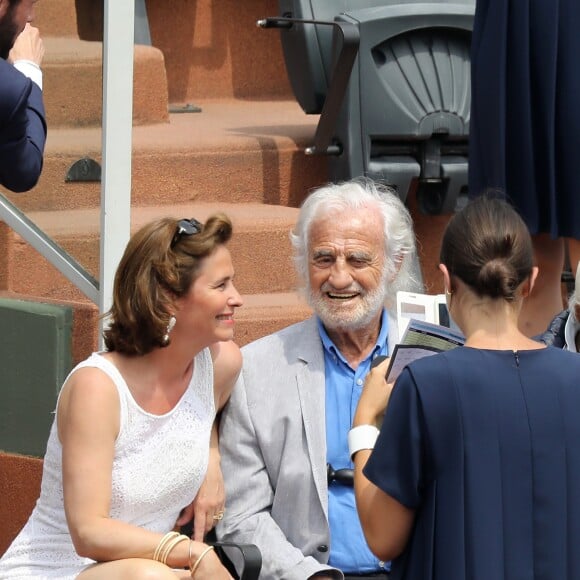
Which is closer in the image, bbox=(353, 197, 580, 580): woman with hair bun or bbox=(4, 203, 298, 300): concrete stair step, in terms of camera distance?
bbox=(353, 197, 580, 580): woman with hair bun

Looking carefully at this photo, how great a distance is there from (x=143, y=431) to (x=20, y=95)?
85 centimetres

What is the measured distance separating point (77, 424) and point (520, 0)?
202cm

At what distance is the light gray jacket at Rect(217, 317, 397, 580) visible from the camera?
332cm

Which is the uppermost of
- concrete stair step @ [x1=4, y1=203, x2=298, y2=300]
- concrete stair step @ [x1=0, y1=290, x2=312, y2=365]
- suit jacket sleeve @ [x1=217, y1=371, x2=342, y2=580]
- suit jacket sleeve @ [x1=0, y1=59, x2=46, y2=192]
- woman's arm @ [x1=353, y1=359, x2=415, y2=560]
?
suit jacket sleeve @ [x1=0, y1=59, x2=46, y2=192]

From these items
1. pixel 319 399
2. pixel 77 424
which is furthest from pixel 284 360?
pixel 77 424

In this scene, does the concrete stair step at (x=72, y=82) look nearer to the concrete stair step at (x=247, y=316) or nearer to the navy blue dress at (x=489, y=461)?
the concrete stair step at (x=247, y=316)

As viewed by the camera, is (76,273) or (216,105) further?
(216,105)

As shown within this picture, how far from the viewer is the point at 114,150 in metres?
4.04

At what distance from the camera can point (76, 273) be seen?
13.7 ft

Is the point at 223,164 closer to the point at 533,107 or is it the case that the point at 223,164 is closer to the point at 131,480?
the point at 533,107

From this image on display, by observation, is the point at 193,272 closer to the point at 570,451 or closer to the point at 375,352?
the point at 375,352

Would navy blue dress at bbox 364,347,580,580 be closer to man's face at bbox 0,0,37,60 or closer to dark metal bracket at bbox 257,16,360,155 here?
man's face at bbox 0,0,37,60

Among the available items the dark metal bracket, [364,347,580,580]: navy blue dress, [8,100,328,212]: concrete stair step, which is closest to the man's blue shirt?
[364,347,580,580]: navy blue dress

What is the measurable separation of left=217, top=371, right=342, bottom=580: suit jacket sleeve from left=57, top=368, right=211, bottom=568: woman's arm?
0.99 ft
